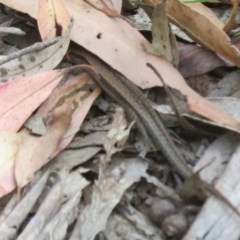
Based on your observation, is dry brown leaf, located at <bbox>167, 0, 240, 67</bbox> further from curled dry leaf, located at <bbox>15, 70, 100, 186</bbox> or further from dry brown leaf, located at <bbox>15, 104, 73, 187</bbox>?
dry brown leaf, located at <bbox>15, 104, 73, 187</bbox>

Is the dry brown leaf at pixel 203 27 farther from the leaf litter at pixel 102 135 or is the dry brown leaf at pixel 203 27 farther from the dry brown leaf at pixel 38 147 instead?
the dry brown leaf at pixel 38 147

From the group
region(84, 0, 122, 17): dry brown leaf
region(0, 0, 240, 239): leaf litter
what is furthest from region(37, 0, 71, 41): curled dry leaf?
region(84, 0, 122, 17): dry brown leaf

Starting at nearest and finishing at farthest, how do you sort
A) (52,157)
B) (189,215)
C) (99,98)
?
(189,215) < (52,157) < (99,98)

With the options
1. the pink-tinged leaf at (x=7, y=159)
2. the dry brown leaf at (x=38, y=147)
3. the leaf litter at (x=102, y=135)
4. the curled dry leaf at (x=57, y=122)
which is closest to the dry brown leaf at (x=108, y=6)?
the leaf litter at (x=102, y=135)

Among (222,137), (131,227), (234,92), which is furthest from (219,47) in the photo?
(131,227)

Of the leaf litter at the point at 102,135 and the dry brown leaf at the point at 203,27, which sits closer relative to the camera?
the leaf litter at the point at 102,135

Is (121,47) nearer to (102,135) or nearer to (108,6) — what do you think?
(108,6)

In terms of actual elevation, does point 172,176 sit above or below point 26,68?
below

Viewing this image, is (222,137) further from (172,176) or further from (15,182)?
(15,182)
